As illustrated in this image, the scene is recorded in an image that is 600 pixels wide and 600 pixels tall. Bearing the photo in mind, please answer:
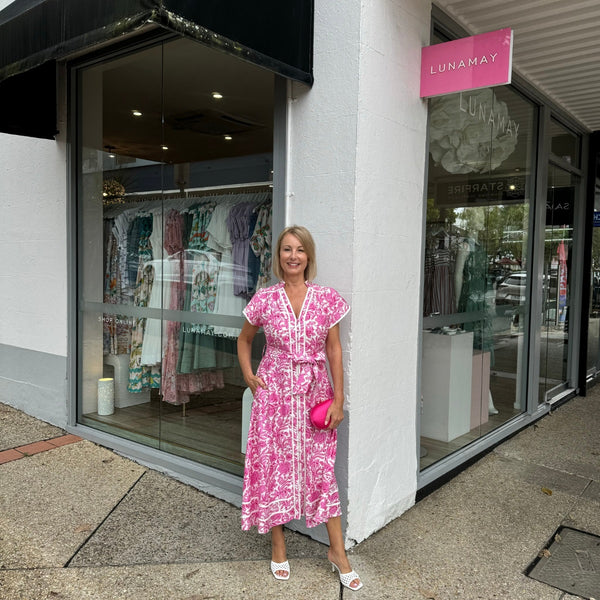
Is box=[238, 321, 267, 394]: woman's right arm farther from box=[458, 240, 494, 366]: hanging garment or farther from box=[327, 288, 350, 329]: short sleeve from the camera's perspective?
box=[458, 240, 494, 366]: hanging garment

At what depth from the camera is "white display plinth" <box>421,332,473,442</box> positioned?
3.98 metres

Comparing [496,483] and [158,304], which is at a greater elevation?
[158,304]

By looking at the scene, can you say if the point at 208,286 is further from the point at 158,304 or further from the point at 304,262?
the point at 304,262

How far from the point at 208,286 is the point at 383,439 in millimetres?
1749

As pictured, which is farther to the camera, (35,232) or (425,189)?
(35,232)

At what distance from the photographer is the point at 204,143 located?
4289 mm

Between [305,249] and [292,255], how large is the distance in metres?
0.08

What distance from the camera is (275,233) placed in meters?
3.10

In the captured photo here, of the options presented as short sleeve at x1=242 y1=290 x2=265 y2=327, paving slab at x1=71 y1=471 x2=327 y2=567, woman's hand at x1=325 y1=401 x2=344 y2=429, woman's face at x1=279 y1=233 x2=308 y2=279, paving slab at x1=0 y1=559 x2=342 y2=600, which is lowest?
paving slab at x1=0 y1=559 x2=342 y2=600

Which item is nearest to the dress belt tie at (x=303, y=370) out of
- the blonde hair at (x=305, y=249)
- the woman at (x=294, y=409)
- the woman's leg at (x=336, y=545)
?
the woman at (x=294, y=409)

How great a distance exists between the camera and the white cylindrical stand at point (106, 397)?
177 inches

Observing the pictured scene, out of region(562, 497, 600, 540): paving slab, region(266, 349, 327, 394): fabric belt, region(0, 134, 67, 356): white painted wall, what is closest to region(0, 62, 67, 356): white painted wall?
region(0, 134, 67, 356): white painted wall

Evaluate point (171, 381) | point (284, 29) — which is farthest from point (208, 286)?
point (284, 29)

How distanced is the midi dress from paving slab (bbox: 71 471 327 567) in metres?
0.33
